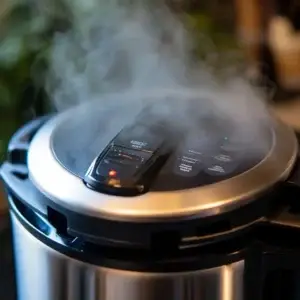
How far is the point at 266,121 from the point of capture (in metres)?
0.83

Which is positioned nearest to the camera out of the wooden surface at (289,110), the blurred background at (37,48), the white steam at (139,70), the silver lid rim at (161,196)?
the silver lid rim at (161,196)

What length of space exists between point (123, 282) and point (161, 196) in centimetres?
9

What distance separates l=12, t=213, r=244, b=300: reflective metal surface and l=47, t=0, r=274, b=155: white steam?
19 cm

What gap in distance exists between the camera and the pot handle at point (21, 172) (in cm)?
71

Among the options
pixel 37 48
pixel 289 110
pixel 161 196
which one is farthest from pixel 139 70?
pixel 289 110

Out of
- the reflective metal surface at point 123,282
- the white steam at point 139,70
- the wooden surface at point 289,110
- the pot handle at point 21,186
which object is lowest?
the wooden surface at point 289,110

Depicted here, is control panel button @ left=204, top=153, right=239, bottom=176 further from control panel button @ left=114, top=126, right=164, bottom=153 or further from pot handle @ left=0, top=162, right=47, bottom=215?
pot handle @ left=0, top=162, right=47, bottom=215

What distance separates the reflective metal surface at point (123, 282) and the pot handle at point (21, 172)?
0.04m

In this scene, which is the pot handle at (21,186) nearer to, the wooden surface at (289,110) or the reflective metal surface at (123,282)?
the reflective metal surface at (123,282)

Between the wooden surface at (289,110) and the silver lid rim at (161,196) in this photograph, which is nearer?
the silver lid rim at (161,196)

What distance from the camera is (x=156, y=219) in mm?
641

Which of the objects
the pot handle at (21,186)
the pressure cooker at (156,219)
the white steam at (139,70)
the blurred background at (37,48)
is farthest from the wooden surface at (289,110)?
the pot handle at (21,186)

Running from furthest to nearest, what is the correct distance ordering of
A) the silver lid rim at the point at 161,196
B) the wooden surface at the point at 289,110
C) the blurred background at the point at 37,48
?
the wooden surface at the point at 289,110 → the blurred background at the point at 37,48 → the silver lid rim at the point at 161,196

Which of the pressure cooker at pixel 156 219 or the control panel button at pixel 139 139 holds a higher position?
the control panel button at pixel 139 139
